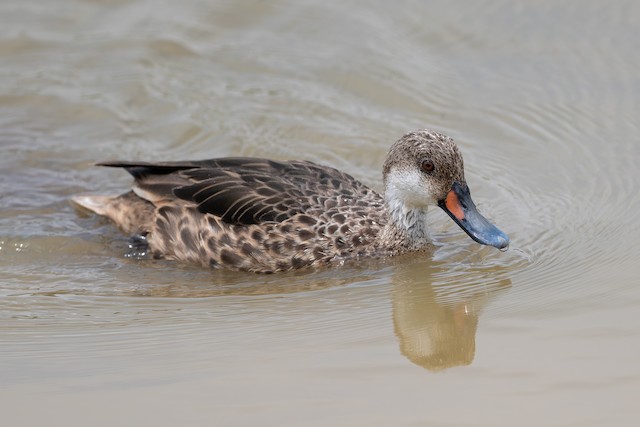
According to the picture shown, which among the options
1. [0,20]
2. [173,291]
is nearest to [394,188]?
[173,291]

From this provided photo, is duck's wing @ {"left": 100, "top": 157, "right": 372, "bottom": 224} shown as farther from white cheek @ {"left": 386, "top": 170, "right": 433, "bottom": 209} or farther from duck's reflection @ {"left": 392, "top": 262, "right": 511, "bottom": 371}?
duck's reflection @ {"left": 392, "top": 262, "right": 511, "bottom": 371}

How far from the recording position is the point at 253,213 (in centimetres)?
938

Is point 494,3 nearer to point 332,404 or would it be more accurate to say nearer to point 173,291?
point 173,291

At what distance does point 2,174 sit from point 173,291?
3313 millimetres

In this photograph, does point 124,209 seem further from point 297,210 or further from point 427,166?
point 427,166

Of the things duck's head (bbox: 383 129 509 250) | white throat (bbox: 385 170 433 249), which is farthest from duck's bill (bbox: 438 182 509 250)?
white throat (bbox: 385 170 433 249)

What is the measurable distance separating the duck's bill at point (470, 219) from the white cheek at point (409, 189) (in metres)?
0.16

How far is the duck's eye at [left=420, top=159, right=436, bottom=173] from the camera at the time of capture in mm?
9064

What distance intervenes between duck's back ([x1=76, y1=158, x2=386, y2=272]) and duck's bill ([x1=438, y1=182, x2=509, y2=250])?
0.73m

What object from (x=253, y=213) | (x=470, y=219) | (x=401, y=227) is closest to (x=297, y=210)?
(x=253, y=213)

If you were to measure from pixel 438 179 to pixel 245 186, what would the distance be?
5.37ft

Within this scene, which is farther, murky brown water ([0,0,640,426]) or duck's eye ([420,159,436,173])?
→ duck's eye ([420,159,436,173])

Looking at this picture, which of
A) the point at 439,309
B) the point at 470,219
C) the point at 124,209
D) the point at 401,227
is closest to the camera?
the point at 439,309

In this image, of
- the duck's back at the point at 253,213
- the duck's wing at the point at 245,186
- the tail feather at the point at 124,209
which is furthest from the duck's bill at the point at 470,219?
the tail feather at the point at 124,209
